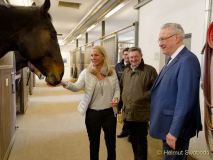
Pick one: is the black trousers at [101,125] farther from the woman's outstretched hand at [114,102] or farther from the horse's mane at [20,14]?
the horse's mane at [20,14]

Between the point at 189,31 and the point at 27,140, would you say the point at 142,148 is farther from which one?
the point at 27,140

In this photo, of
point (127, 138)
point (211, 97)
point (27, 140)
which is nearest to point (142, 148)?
point (211, 97)

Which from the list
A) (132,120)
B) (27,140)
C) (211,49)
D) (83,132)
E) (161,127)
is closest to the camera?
(161,127)

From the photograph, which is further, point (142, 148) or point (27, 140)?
point (27, 140)

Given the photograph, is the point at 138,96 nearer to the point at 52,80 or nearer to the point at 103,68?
the point at 103,68

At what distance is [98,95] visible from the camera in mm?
1881

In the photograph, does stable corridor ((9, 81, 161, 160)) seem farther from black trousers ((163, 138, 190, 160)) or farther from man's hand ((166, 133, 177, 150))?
man's hand ((166, 133, 177, 150))

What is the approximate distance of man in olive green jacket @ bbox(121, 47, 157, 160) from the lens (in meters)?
2.05

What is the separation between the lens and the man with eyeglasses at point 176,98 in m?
1.20

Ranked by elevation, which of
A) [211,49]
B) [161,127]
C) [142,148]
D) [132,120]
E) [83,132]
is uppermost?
[211,49]

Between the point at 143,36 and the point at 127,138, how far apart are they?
5.80ft

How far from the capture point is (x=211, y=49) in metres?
1.70

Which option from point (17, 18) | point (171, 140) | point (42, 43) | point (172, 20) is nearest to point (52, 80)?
point (42, 43)

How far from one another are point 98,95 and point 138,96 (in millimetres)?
422
